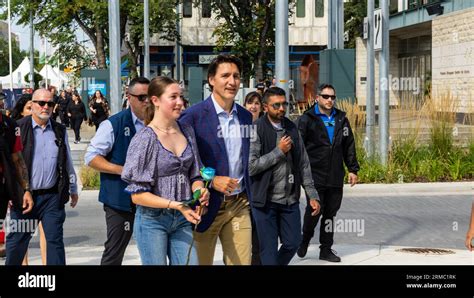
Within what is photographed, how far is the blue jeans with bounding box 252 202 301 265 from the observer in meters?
7.55

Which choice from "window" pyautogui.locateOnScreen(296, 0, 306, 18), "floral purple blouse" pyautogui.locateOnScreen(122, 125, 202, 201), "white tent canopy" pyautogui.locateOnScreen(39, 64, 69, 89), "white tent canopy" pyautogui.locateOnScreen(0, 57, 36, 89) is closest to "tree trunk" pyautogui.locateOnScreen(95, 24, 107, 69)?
"white tent canopy" pyautogui.locateOnScreen(0, 57, 36, 89)

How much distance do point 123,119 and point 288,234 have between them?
5.55ft

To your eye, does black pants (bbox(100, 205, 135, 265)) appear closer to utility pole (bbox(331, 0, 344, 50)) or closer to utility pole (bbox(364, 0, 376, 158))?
utility pole (bbox(364, 0, 376, 158))

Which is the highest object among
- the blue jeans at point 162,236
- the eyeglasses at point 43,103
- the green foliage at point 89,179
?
the eyeglasses at point 43,103

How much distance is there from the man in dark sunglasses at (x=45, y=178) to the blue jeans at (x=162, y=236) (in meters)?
2.01

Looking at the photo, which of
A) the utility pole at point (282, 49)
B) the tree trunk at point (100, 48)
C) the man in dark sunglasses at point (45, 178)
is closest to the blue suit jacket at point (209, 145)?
the man in dark sunglasses at point (45, 178)

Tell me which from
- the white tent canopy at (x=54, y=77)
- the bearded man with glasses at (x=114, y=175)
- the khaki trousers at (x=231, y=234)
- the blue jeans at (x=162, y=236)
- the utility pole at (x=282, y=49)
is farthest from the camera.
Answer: the white tent canopy at (x=54, y=77)

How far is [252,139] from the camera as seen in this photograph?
7.73 m

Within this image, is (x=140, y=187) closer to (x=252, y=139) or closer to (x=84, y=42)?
(x=252, y=139)

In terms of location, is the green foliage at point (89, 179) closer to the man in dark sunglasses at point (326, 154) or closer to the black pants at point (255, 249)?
the man in dark sunglasses at point (326, 154)

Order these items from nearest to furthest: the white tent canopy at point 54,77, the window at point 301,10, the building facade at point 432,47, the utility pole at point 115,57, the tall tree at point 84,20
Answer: the utility pole at point 115,57 < the building facade at point 432,47 < the tall tree at point 84,20 < the window at point 301,10 < the white tent canopy at point 54,77

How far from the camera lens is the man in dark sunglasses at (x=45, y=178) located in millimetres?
7613

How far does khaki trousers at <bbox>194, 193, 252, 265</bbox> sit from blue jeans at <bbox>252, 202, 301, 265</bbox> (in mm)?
834
